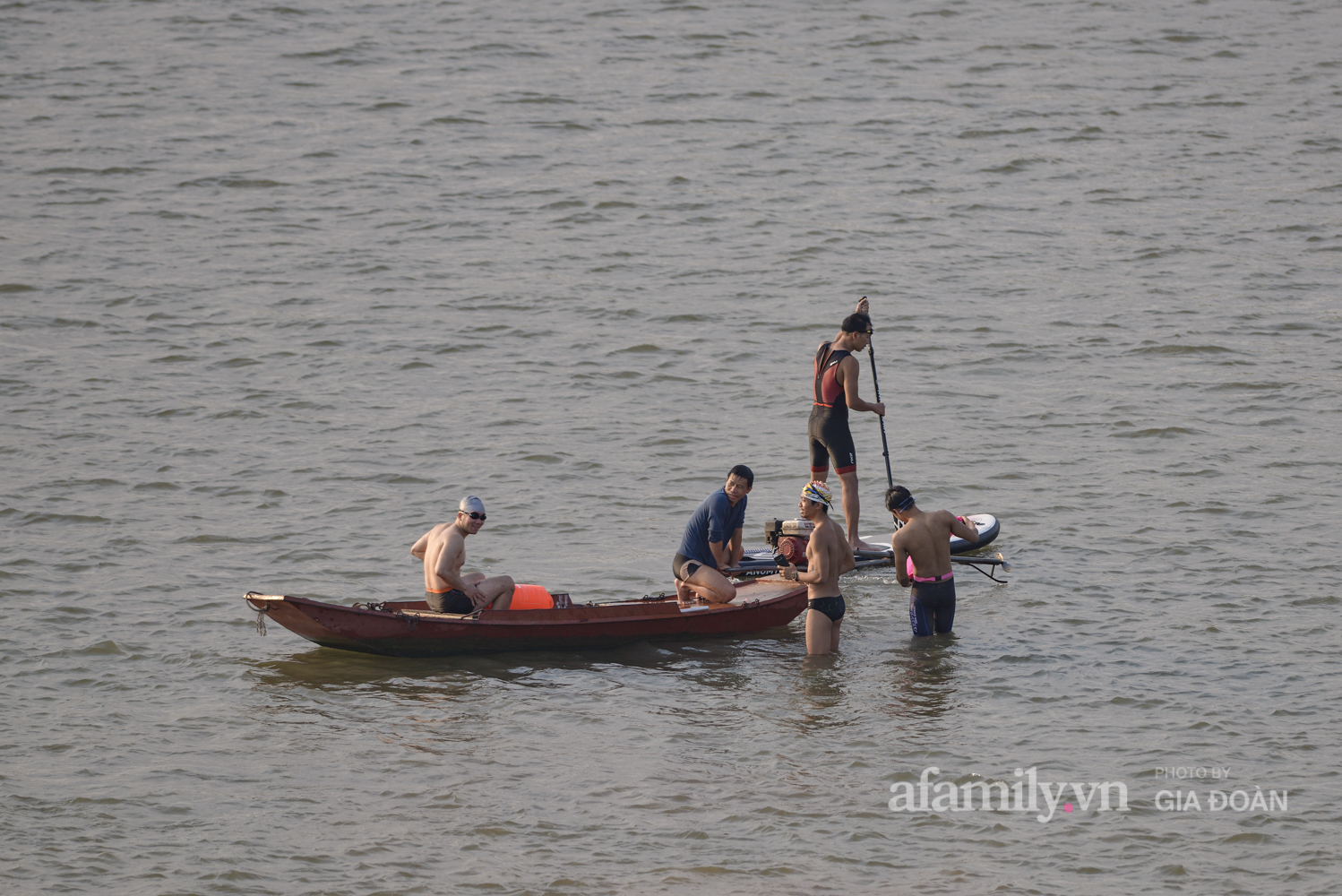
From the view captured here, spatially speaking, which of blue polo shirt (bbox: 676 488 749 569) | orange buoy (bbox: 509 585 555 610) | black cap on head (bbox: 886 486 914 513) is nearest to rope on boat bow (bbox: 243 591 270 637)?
orange buoy (bbox: 509 585 555 610)

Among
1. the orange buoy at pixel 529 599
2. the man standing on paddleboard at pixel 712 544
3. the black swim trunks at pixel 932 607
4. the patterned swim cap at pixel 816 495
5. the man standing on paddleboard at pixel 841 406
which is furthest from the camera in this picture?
the man standing on paddleboard at pixel 841 406

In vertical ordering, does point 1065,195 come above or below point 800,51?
below

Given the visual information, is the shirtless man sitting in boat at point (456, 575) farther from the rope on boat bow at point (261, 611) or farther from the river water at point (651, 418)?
the rope on boat bow at point (261, 611)

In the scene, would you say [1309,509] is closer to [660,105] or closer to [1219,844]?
[1219,844]

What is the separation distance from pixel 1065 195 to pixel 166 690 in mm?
19148

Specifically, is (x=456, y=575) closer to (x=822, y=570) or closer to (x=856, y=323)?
(x=822, y=570)

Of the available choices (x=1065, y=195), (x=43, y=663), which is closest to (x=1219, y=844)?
(x=43, y=663)

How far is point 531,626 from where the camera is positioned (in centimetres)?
1173

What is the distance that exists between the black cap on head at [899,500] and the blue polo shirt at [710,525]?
1.29 metres

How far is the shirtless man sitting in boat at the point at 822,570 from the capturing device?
1143 cm

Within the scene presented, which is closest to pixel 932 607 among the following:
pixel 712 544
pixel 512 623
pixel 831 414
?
pixel 712 544

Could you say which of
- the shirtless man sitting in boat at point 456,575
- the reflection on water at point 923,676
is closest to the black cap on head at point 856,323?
the reflection on water at point 923,676

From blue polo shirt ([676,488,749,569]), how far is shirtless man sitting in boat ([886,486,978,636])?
1.38m

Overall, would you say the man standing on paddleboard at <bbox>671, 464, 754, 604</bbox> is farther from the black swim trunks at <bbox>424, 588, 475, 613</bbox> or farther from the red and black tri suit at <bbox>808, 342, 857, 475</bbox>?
the black swim trunks at <bbox>424, 588, 475, 613</bbox>
